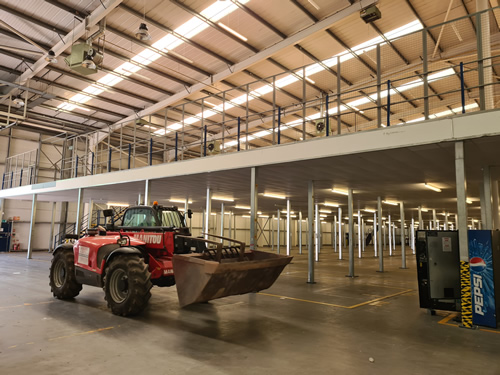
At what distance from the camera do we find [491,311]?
21.4 feet

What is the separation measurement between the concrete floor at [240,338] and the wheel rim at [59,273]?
1.59 feet

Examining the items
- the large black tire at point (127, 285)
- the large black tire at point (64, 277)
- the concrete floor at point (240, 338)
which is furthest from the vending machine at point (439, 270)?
the large black tire at point (64, 277)

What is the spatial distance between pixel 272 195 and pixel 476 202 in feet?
35.8

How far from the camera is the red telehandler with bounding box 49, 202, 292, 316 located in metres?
5.81

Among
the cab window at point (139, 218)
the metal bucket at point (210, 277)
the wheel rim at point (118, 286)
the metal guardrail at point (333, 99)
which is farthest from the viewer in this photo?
the metal guardrail at point (333, 99)

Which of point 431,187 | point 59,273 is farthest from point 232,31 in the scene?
point 59,273

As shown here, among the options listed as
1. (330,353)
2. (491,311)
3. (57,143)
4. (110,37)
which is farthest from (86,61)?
(57,143)

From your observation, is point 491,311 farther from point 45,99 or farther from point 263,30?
point 45,99

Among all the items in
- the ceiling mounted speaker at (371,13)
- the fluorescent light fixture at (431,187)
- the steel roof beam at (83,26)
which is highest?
the steel roof beam at (83,26)

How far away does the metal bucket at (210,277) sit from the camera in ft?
18.2

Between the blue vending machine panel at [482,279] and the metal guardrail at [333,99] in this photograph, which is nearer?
the blue vending machine panel at [482,279]

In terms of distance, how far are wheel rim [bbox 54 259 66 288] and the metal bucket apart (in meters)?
4.33

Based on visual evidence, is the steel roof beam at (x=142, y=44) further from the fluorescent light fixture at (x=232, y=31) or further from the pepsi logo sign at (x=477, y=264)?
the pepsi logo sign at (x=477, y=264)

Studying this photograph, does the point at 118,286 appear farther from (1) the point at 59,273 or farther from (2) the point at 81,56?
(2) the point at 81,56
